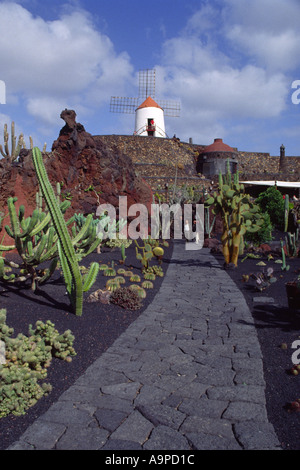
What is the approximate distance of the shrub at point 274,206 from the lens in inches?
653

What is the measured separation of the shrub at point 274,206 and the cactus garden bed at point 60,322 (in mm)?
10914

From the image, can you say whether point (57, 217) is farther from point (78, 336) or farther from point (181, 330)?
point (181, 330)

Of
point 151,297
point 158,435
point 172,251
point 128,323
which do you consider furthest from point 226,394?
point 172,251

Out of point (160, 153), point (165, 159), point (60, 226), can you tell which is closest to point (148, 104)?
point (160, 153)

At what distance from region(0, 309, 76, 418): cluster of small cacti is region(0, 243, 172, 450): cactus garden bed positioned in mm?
62

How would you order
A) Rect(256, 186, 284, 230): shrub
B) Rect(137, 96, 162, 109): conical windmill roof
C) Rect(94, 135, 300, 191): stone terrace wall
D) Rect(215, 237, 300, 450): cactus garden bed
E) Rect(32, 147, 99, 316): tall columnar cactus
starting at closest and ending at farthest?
1. Rect(215, 237, 300, 450): cactus garden bed
2. Rect(32, 147, 99, 316): tall columnar cactus
3. Rect(256, 186, 284, 230): shrub
4. Rect(94, 135, 300, 191): stone terrace wall
5. Rect(137, 96, 162, 109): conical windmill roof

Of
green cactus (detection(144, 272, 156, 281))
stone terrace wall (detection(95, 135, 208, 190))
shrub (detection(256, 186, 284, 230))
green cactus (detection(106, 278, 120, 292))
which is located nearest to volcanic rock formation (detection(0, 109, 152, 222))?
green cactus (detection(144, 272, 156, 281))

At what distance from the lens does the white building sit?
129 ft

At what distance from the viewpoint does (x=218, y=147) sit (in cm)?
3422

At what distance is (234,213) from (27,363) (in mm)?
6786

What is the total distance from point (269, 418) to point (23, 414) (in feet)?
6.08

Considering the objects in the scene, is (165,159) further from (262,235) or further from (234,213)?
(234,213)

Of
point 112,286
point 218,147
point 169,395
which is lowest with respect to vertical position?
point 169,395

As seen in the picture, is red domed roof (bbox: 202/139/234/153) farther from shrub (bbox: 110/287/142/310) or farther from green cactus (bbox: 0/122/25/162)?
shrub (bbox: 110/287/142/310)
